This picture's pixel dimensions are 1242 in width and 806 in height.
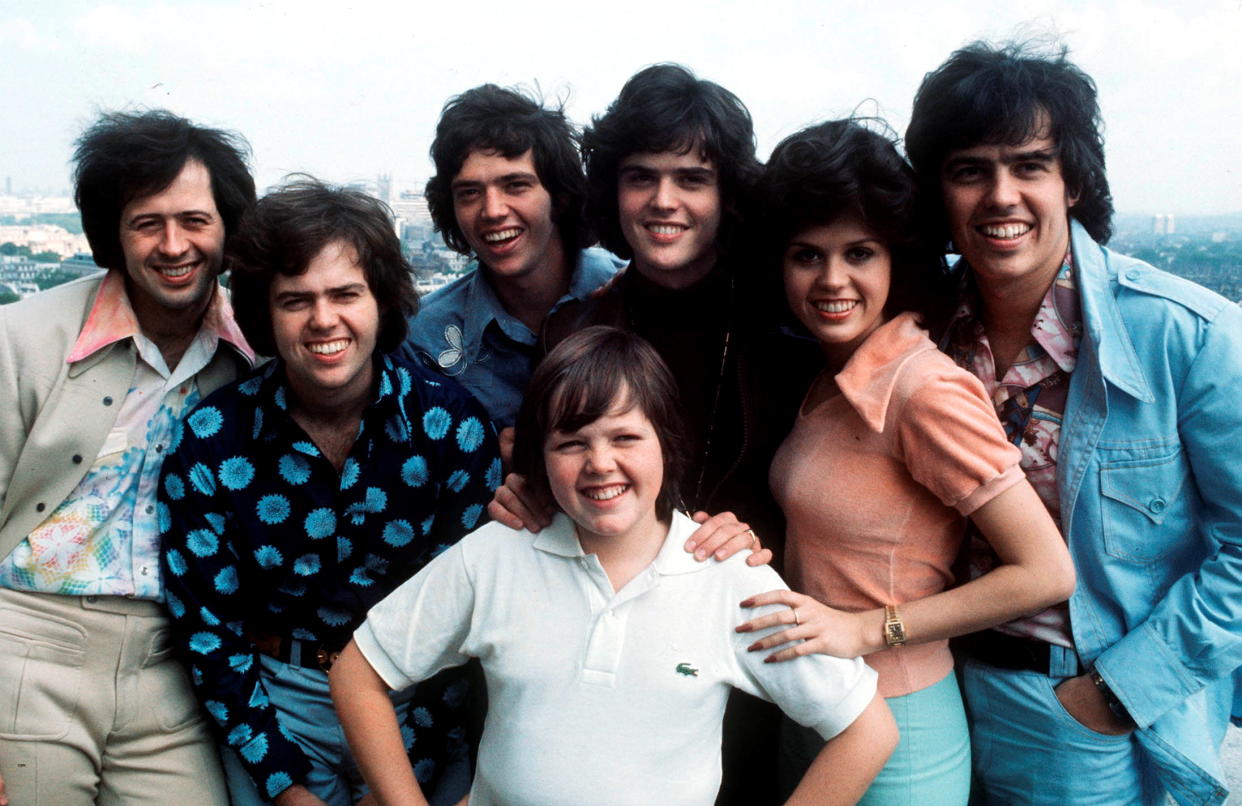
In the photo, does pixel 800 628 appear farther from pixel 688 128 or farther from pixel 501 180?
pixel 501 180

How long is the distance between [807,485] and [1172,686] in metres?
0.99

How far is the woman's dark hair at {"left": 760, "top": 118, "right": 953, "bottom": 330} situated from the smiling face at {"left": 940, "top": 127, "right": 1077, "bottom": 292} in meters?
0.14

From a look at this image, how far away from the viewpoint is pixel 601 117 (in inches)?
119

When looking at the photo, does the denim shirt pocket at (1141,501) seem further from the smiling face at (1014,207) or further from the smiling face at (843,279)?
the smiling face at (843,279)

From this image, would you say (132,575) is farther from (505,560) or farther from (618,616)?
(618,616)

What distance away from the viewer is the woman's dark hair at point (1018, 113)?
2.29 metres

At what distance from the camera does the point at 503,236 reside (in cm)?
320

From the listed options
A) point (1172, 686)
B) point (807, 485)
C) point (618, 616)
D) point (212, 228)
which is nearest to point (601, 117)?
point (212, 228)

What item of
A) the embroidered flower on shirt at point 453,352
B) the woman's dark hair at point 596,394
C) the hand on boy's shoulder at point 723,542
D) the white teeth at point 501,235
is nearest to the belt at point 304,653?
the woman's dark hair at point 596,394

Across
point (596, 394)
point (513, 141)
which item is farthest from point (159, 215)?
point (596, 394)

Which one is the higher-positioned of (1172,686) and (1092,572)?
(1092,572)

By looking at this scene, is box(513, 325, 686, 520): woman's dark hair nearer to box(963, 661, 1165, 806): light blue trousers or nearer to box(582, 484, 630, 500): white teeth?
box(582, 484, 630, 500): white teeth

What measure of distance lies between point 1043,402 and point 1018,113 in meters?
0.72

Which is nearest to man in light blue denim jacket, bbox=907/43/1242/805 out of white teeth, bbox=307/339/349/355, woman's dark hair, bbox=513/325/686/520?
woman's dark hair, bbox=513/325/686/520
